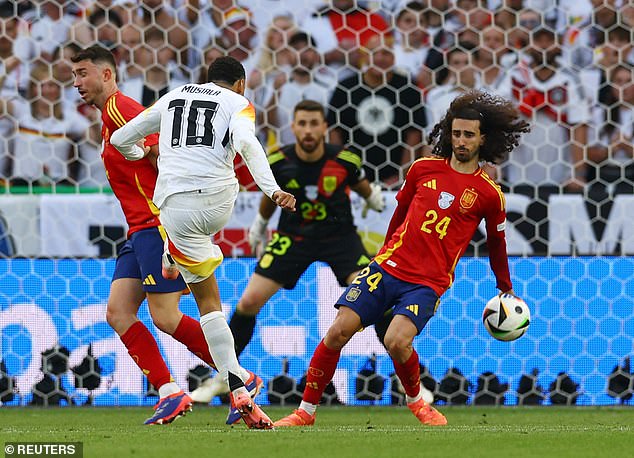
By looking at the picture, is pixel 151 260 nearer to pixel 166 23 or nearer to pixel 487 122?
pixel 487 122

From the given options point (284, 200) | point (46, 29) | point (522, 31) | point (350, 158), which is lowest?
point (284, 200)

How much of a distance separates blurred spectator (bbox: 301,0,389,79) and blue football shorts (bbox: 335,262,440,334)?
12.8ft

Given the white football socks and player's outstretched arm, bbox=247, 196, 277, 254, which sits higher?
player's outstretched arm, bbox=247, 196, 277, 254

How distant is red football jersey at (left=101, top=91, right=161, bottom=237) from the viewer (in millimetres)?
6188

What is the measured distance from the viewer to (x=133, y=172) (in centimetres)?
621

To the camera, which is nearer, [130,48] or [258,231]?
[258,231]

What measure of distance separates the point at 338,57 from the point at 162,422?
4.31m

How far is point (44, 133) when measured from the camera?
938 centimetres

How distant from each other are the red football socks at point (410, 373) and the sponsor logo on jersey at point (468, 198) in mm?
793

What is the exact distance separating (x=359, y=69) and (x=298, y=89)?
1.63 ft

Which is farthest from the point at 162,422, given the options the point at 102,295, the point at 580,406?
the point at 580,406

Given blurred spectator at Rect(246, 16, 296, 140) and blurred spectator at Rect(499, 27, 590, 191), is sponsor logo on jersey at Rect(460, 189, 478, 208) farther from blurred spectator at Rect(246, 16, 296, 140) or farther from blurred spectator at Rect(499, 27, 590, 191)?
blurred spectator at Rect(246, 16, 296, 140)

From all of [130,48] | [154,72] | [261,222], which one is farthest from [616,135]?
[130,48]

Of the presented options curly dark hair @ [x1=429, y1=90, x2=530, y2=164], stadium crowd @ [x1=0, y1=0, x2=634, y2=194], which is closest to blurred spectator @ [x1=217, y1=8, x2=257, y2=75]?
stadium crowd @ [x1=0, y1=0, x2=634, y2=194]
